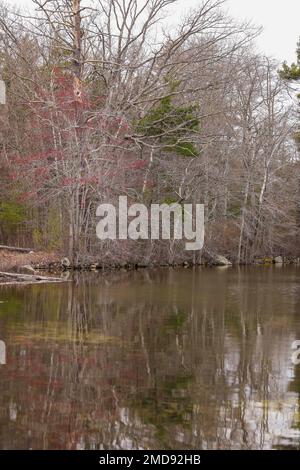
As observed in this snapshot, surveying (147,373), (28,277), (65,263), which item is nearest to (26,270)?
(28,277)

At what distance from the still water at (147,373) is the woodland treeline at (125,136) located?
31.5 feet

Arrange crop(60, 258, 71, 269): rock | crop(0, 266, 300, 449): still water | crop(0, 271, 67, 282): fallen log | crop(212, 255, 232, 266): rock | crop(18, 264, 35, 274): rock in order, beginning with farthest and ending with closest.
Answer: crop(212, 255, 232, 266): rock < crop(60, 258, 71, 269): rock < crop(18, 264, 35, 274): rock < crop(0, 271, 67, 282): fallen log < crop(0, 266, 300, 449): still water

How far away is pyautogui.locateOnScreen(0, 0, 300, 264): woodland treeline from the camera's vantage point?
956 inches

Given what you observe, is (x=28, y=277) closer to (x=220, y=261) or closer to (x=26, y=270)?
(x=26, y=270)

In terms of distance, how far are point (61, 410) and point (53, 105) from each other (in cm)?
1850

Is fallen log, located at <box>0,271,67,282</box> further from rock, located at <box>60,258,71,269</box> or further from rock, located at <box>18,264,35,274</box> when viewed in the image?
rock, located at <box>60,258,71,269</box>

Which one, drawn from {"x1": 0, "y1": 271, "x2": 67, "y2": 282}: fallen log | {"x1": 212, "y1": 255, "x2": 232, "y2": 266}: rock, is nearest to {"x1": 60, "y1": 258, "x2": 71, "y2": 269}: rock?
{"x1": 0, "y1": 271, "x2": 67, "y2": 282}: fallen log

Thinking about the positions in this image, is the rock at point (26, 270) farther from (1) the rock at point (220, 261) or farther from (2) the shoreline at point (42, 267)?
(1) the rock at point (220, 261)

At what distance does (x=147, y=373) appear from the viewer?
8109 millimetres

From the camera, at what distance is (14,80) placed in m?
27.8

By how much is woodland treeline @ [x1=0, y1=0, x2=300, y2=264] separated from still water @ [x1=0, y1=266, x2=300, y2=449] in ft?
31.5

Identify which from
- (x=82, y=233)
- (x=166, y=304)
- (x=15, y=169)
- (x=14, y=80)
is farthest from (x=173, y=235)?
(x=166, y=304)

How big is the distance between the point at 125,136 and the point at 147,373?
59.5ft
